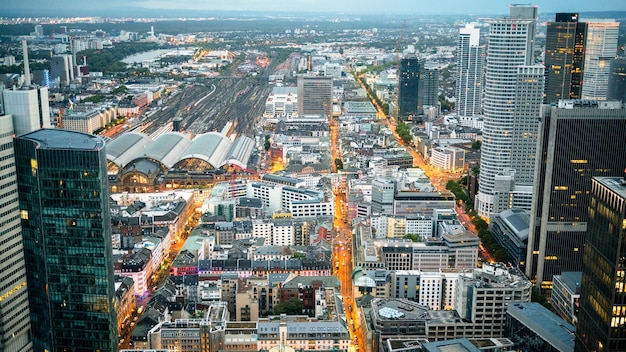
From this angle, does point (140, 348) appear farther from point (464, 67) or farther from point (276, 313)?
point (464, 67)

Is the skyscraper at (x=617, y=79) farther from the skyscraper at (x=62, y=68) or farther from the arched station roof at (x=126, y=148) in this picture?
the skyscraper at (x=62, y=68)

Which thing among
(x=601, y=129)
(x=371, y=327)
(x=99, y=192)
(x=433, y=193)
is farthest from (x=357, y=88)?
(x=99, y=192)

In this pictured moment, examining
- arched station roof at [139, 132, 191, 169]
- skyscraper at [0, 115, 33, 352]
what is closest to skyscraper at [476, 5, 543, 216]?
arched station roof at [139, 132, 191, 169]

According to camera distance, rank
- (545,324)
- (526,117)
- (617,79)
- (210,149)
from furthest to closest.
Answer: (617,79), (210,149), (526,117), (545,324)

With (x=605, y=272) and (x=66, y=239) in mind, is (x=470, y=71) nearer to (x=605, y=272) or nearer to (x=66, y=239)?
(x=66, y=239)

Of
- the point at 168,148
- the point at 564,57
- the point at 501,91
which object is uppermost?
the point at 564,57

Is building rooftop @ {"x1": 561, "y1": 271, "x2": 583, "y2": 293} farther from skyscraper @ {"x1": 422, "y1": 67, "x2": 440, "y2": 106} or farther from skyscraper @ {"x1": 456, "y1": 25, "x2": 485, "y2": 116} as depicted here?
skyscraper @ {"x1": 422, "y1": 67, "x2": 440, "y2": 106}

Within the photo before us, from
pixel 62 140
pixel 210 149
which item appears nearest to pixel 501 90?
pixel 210 149

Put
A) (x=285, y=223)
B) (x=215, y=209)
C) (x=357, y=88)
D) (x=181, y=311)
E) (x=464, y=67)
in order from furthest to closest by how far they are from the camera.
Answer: (x=357, y=88) < (x=464, y=67) < (x=215, y=209) < (x=285, y=223) < (x=181, y=311)
